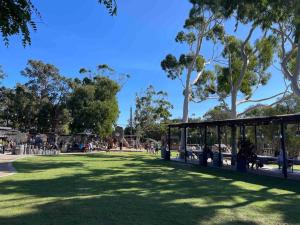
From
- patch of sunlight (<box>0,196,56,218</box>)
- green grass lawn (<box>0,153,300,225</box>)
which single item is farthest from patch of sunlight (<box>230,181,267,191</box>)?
patch of sunlight (<box>0,196,56,218</box>)

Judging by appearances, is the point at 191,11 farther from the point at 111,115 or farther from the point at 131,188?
the point at 111,115

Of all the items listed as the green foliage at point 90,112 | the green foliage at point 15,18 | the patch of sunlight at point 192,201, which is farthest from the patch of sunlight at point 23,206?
the green foliage at point 90,112

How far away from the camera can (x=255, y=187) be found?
11.5 meters

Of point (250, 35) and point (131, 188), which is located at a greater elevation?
point (250, 35)

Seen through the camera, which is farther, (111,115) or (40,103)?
(40,103)

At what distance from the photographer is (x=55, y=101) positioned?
4872 cm

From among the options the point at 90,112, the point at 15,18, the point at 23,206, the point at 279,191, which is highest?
the point at 90,112

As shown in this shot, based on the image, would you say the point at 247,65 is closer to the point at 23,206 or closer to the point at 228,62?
the point at 228,62

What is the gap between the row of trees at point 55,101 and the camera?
43.5 m

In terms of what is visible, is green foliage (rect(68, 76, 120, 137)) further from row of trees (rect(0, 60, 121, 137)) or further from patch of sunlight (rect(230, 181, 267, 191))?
patch of sunlight (rect(230, 181, 267, 191))

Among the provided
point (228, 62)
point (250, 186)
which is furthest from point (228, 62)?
point (250, 186)

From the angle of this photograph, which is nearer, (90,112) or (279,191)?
(279,191)

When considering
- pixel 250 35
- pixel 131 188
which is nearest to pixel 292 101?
pixel 250 35

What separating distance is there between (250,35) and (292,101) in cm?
1948
